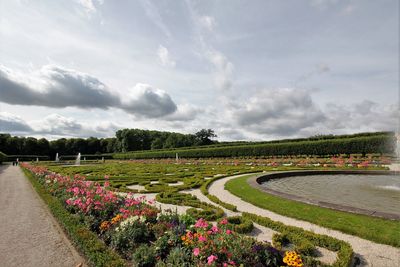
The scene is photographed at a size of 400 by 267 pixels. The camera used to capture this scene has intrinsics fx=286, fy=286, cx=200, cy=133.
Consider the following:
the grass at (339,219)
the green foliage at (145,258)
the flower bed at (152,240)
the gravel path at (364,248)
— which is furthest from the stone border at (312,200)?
the green foliage at (145,258)

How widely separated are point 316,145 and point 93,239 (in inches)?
1078

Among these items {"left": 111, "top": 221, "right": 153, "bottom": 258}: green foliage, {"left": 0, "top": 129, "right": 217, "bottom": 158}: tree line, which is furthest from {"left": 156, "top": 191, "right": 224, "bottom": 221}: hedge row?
{"left": 0, "top": 129, "right": 217, "bottom": 158}: tree line

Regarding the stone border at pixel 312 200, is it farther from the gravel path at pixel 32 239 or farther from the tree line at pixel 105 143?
the tree line at pixel 105 143

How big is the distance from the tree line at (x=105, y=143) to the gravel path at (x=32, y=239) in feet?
241

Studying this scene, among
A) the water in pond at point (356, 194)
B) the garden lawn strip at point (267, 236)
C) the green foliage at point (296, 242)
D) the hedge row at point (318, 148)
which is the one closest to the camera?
the garden lawn strip at point (267, 236)

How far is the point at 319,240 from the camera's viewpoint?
5.27m

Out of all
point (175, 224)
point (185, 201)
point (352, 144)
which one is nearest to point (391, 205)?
point (185, 201)

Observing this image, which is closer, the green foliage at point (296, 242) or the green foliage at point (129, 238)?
the green foliage at point (296, 242)

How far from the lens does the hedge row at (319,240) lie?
176 inches

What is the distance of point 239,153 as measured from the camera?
120ft

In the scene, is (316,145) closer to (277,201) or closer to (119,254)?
(277,201)

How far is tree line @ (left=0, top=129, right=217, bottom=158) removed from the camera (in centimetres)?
7488

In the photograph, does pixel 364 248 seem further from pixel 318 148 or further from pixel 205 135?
pixel 205 135

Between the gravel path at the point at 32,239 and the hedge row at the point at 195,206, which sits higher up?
the hedge row at the point at 195,206
